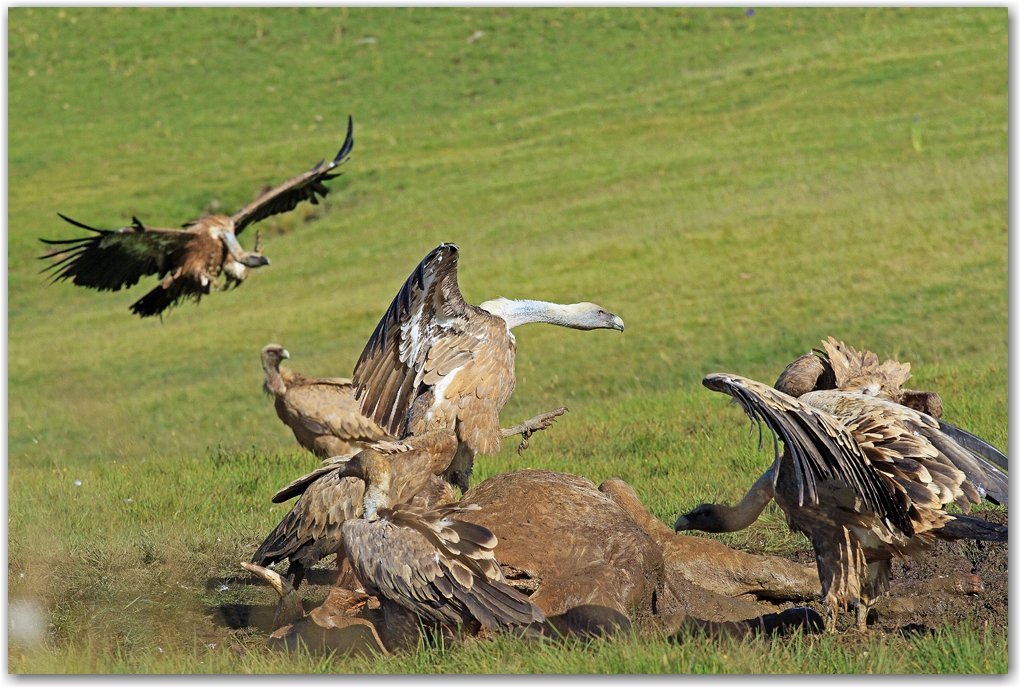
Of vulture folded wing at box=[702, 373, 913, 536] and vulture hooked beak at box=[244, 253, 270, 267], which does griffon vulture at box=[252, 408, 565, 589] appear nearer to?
vulture folded wing at box=[702, 373, 913, 536]

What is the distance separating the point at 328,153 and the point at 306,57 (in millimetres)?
10305

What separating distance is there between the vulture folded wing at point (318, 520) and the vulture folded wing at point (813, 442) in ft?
7.43

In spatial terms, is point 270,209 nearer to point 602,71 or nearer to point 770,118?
point 770,118

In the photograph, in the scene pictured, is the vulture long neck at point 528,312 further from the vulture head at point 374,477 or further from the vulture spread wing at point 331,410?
the vulture spread wing at point 331,410

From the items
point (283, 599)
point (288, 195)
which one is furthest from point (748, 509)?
point (288, 195)

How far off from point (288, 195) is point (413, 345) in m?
4.15

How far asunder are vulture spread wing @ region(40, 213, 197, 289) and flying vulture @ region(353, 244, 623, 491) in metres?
3.21

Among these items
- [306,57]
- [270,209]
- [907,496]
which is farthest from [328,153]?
[907,496]

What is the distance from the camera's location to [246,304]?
2258 centimetres

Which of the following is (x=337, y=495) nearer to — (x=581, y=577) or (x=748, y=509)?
(x=581, y=577)

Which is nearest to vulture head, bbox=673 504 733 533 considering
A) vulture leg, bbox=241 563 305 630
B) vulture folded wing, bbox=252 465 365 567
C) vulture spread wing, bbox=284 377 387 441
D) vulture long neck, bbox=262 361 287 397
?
vulture folded wing, bbox=252 465 365 567

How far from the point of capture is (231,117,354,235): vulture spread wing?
31.9ft

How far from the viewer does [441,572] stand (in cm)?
498

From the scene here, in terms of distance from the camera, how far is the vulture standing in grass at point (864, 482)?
4.80 metres
